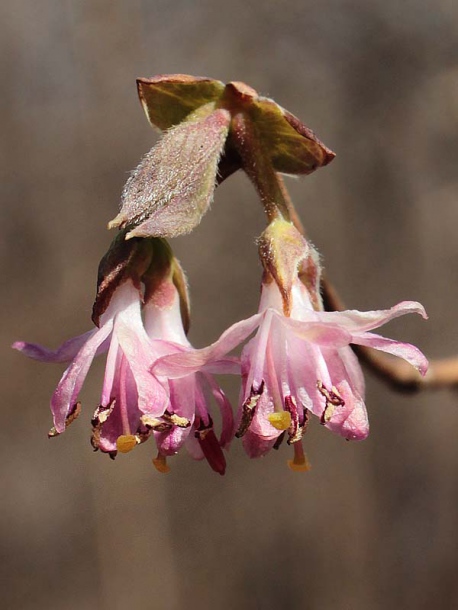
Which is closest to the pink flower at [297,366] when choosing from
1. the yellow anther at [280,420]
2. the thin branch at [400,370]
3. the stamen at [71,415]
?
the yellow anther at [280,420]

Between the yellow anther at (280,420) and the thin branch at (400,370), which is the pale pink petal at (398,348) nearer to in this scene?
the yellow anther at (280,420)

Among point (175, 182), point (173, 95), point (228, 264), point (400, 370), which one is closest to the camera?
point (175, 182)

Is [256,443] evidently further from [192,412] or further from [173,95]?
[173,95]

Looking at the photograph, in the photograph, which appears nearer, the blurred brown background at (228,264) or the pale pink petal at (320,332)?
the pale pink petal at (320,332)

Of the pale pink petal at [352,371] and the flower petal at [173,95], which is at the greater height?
the flower petal at [173,95]

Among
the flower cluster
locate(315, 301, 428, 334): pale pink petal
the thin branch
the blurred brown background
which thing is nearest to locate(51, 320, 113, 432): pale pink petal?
the flower cluster

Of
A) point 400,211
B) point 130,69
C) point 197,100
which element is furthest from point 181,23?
point 197,100

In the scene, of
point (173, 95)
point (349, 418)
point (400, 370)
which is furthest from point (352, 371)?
point (400, 370)

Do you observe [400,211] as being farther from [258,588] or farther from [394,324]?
[258,588]

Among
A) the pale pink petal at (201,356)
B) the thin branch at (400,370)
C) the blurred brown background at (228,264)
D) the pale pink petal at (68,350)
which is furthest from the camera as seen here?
the blurred brown background at (228,264)
